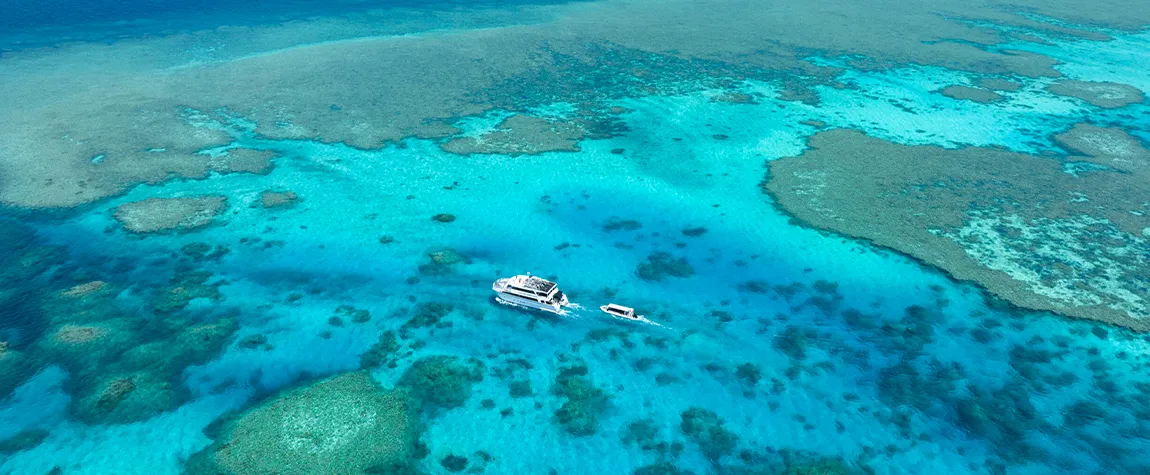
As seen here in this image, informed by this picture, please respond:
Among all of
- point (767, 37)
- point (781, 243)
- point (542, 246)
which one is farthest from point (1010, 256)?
point (767, 37)

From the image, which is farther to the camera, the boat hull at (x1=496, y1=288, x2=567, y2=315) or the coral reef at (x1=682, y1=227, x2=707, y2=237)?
the coral reef at (x1=682, y1=227, x2=707, y2=237)

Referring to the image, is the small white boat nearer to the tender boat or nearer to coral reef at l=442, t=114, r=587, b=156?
the tender boat

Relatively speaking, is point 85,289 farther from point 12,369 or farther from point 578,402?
point 578,402

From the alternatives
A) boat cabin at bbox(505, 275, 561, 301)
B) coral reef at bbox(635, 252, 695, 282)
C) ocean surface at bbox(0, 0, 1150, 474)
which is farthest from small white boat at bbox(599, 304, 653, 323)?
coral reef at bbox(635, 252, 695, 282)

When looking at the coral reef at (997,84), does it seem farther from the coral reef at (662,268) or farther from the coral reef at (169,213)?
the coral reef at (169,213)

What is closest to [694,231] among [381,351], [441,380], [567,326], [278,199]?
[567,326]

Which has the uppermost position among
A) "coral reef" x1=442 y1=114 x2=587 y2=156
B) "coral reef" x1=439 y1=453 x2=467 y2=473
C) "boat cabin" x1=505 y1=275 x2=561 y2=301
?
"coral reef" x1=442 y1=114 x2=587 y2=156

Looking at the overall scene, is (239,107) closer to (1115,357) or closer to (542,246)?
(542,246)
